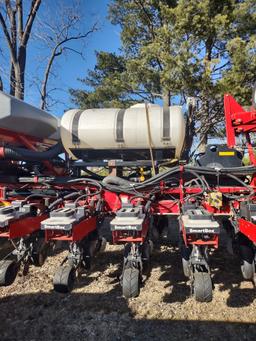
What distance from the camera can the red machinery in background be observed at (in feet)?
9.91

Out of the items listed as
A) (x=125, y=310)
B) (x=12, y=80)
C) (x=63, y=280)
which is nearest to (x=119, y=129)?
(x=63, y=280)

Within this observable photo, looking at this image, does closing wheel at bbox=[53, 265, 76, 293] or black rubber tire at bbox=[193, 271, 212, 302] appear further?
closing wheel at bbox=[53, 265, 76, 293]

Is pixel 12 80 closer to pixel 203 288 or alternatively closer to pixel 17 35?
pixel 17 35

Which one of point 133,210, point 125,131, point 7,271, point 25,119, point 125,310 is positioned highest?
point 25,119

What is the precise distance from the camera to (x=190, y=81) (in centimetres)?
1066

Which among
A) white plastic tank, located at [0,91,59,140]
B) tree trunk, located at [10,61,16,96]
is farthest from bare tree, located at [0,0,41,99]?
white plastic tank, located at [0,91,59,140]

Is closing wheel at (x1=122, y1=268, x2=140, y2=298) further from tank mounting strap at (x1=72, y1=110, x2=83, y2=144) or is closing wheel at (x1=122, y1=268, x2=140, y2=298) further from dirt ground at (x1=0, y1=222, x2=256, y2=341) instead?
tank mounting strap at (x1=72, y1=110, x2=83, y2=144)

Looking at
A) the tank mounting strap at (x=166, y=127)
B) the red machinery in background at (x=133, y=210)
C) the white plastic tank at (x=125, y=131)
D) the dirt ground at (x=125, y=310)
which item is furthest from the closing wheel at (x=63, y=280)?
the tank mounting strap at (x=166, y=127)

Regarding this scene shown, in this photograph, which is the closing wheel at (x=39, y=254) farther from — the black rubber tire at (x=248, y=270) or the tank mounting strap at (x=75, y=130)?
the black rubber tire at (x=248, y=270)

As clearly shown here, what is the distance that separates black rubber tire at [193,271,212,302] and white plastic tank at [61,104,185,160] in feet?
7.08

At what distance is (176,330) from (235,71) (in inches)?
380

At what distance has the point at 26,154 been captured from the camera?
457 cm

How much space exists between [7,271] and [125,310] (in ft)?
4.11

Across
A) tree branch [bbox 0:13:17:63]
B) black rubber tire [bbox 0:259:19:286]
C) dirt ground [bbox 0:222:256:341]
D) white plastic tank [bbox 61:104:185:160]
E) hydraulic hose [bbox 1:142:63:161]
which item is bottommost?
dirt ground [bbox 0:222:256:341]
